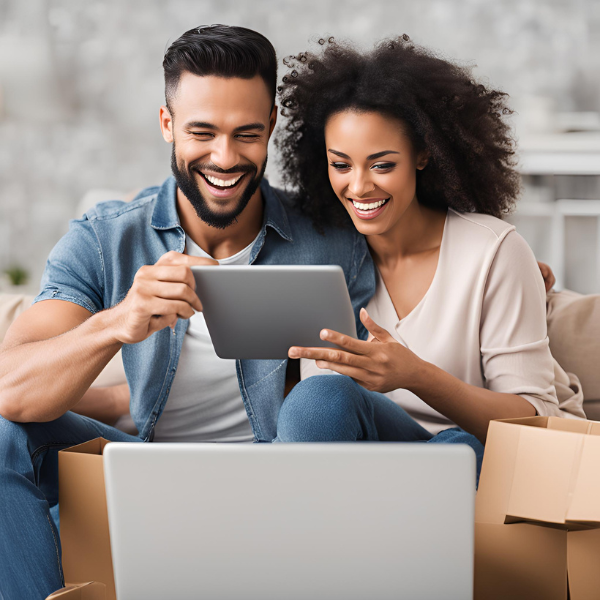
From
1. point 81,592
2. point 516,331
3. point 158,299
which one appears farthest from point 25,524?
point 516,331

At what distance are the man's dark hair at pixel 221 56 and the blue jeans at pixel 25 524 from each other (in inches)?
30.3

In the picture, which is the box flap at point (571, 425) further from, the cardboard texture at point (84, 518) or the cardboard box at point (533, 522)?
the cardboard texture at point (84, 518)

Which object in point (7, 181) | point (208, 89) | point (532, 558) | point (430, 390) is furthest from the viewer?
point (7, 181)

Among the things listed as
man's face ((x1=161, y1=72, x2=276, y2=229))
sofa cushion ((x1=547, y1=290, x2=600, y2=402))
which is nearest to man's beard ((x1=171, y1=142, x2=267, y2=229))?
man's face ((x1=161, y1=72, x2=276, y2=229))

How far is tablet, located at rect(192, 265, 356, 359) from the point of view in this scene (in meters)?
1.02

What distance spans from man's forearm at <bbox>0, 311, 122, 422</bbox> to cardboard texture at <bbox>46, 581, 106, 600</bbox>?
1.23ft

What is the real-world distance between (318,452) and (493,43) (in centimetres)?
293

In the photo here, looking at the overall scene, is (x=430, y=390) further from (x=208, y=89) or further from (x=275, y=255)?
(x=208, y=89)

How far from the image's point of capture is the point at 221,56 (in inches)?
57.5

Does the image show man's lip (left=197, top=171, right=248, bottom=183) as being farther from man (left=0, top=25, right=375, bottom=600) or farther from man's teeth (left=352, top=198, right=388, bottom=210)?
man's teeth (left=352, top=198, right=388, bottom=210)

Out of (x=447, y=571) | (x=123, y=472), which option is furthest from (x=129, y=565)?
(x=447, y=571)

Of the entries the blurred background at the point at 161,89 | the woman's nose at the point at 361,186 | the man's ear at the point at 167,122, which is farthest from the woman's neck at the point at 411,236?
the blurred background at the point at 161,89

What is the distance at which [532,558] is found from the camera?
97 centimetres

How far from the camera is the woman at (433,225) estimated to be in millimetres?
1371
